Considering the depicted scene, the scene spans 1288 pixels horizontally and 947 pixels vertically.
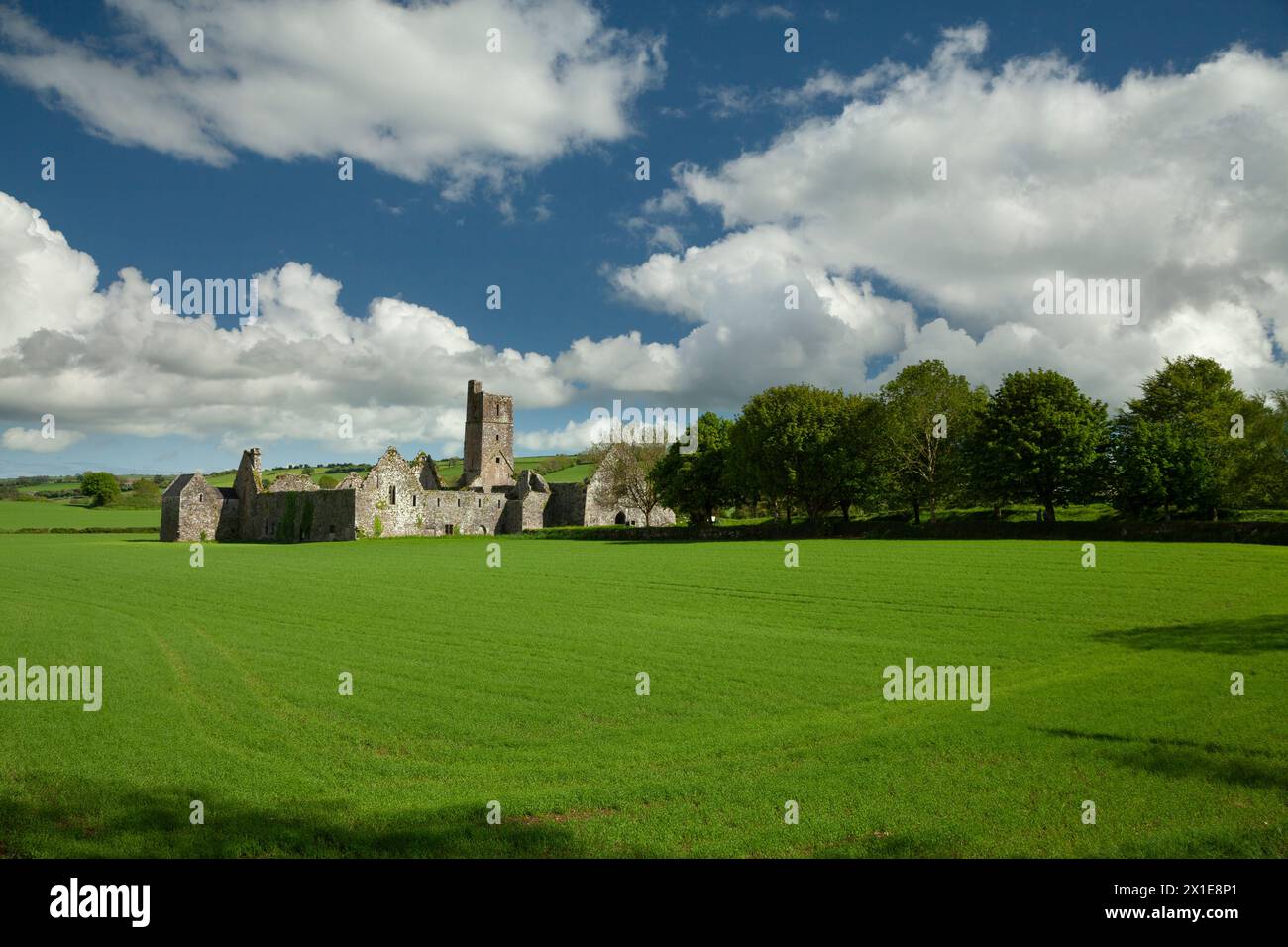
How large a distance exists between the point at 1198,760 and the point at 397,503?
2874 inches

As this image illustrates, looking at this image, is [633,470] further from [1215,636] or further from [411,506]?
[1215,636]

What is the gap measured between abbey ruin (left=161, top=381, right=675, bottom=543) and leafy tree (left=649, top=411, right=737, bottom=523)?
11.1m

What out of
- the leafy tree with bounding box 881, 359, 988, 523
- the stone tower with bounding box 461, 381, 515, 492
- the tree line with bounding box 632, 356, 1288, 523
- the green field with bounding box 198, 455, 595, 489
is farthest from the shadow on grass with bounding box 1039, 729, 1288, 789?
the green field with bounding box 198, 455, 595, 489

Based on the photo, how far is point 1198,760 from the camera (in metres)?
9.83

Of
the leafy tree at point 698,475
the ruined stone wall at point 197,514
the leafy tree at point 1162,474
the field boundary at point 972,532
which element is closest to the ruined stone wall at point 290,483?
the ruined stone wall at point 197,514

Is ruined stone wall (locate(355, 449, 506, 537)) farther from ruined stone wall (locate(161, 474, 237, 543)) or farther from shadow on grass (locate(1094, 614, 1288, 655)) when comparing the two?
shadow on grass (locate(1094, 614, 1288, 655))

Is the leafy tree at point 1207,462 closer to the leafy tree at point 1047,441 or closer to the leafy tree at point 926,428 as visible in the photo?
the leafy tree at point 1047,441

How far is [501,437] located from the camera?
100 metres

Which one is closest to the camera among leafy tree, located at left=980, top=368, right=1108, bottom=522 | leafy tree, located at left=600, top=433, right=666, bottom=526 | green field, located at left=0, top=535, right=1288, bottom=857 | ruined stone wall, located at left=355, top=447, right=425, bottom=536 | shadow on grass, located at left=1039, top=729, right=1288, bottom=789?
green field, located at left=0, top=535, right=1288, bottom=857

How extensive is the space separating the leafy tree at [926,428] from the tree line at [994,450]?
0.33 ft

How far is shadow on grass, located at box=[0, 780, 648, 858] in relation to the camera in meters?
7.59

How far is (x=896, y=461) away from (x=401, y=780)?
5771 centimetres
